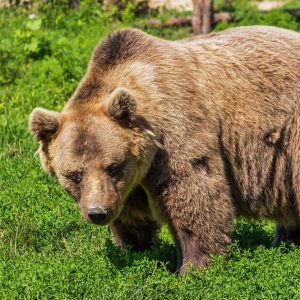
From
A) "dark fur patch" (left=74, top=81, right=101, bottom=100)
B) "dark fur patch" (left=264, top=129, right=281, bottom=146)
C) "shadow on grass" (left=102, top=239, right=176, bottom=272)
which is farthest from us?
"dark fur patch" (left=264, top=129, right=281, bottom=146)

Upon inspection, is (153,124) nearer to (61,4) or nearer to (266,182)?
(266,182)

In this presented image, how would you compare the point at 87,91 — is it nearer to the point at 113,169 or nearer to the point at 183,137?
the point at 113,169

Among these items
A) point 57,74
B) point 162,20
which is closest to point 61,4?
point 162,20

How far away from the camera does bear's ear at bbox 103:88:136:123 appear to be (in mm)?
5973

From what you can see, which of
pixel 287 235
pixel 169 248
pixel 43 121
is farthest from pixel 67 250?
pixel 287 235

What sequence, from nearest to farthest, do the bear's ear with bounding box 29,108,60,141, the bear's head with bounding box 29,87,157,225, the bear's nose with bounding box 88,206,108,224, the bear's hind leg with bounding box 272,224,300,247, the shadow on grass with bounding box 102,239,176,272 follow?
the bear's nose with bounding box 88,206,108,224 < the bear's head with bounding box 29,87,157,225 < the bear's ear with bounding box 29,108,60,141 < the shadow on grass with bounding box 102,239,176,272 < the bear's hind leg with bounding box 272,224,300,247

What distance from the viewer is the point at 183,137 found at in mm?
6176

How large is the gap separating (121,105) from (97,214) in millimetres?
733

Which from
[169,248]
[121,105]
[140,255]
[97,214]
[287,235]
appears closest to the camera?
[97,214]

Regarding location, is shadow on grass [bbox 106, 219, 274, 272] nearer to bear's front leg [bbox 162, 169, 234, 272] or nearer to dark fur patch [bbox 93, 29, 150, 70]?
bear's front leg [bbox 162, 169, 234, 272]

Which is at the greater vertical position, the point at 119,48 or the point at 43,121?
the point at 119,48

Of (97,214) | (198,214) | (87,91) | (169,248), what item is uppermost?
(87,91)

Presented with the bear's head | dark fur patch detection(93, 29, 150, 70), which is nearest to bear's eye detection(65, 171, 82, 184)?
the bear's head

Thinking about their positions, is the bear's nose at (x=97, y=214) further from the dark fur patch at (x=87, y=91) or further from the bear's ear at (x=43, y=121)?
the dark fur patch at (x=87, y=91)
